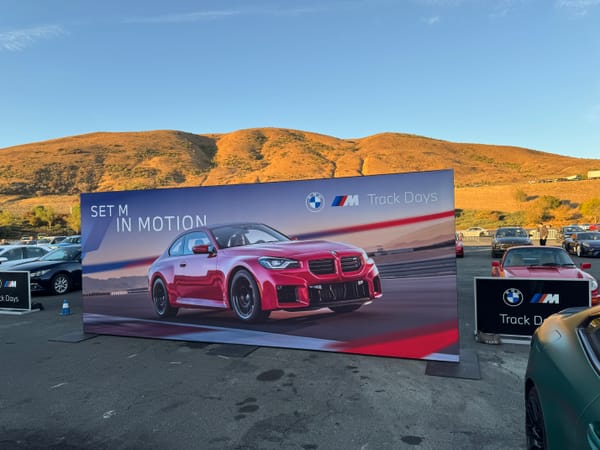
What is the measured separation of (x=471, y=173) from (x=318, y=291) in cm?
10424

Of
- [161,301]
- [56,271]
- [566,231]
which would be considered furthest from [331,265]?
[566,231]

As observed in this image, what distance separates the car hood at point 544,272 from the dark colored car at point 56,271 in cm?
1244

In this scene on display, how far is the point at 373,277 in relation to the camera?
5.93 meters

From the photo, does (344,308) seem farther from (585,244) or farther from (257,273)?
(585,244)

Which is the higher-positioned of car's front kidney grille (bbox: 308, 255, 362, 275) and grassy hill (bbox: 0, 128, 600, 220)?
grassy hill (bbox: 0, 128, 600, 220)

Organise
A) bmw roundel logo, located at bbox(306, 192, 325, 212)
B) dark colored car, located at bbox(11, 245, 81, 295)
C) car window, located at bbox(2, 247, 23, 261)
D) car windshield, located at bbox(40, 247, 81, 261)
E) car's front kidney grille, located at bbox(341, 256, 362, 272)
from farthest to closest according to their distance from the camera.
Result: car window, located at bbox(2, 247, 23, 261)
car windshield, located at bbox(40, 247, 81, 261)
dark colored car, located at bbox(11, 245, 81, 295)
bmw roundel logo, located at bbox(306, 192, 325, 212)
car's front kidney grille, located at bbox(341, 256, 362, 272)

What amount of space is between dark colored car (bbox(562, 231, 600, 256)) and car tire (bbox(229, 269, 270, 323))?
19434mm

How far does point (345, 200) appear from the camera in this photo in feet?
20.1

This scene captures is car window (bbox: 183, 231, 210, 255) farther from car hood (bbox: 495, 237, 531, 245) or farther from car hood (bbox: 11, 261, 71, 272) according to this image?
car hood (bbox: 495, 237, 531, 245)

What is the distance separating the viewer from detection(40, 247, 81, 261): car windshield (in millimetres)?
13551

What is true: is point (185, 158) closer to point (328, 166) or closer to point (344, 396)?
point (328, 166)

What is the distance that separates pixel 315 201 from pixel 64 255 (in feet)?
36.0

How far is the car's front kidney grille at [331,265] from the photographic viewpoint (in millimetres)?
6016

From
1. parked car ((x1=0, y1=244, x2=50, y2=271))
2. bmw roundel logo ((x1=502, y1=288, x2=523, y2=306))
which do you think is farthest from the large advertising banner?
parked car ((x1=0, y1=244, x2=50, y2=271))
